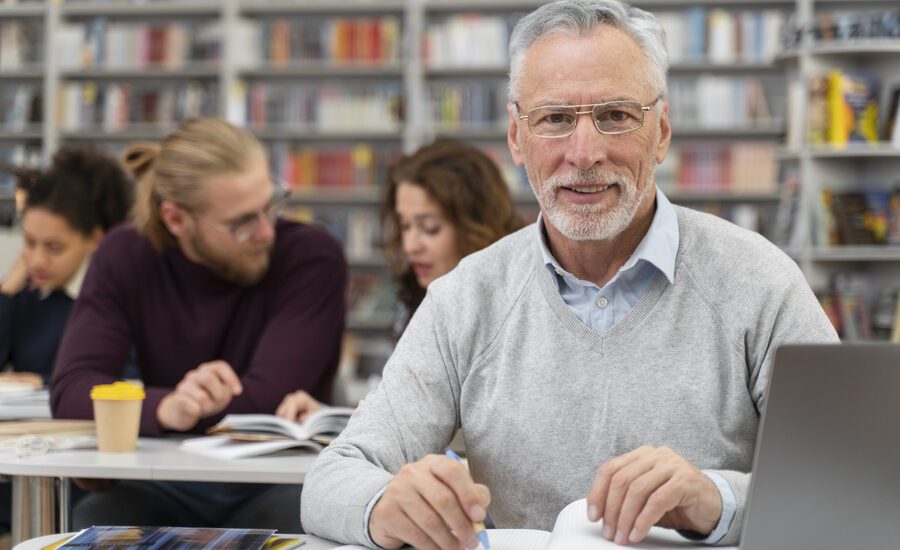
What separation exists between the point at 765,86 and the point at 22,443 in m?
4.96

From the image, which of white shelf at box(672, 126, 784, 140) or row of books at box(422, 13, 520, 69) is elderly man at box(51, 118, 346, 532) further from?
white shelf at box(672, 126, 784, 140)

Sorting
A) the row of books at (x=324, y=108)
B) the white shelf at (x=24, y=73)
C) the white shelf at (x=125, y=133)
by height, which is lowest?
the white shelf at (x=125, y=133)

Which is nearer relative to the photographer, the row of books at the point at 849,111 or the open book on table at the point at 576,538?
the open book on table at the point at 576,538

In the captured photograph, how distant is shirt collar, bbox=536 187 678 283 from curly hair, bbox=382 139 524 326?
1.31 m

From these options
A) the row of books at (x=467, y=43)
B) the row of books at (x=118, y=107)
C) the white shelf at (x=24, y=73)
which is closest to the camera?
the row of books at (x=467, y=43)

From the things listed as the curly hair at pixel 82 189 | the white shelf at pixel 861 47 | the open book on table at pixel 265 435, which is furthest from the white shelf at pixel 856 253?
the open book on table at pixel 265 435

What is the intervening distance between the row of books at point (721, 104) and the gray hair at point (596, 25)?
14.1ft

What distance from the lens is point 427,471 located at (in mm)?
1154

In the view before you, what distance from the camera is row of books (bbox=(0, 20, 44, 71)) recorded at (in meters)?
6.36

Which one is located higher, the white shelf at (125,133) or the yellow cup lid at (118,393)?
the white shelf at (125,133)

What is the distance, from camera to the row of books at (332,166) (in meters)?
6.04

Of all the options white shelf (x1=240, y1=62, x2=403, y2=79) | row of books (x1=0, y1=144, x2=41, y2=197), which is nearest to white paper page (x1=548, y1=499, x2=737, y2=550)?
white shelf (x1=240, y1=62, x2=403, y2=79)

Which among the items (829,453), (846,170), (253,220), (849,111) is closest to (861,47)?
(849,111)

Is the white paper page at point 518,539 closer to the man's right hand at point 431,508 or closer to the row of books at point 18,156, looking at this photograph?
the man's right hand at point 431,508
